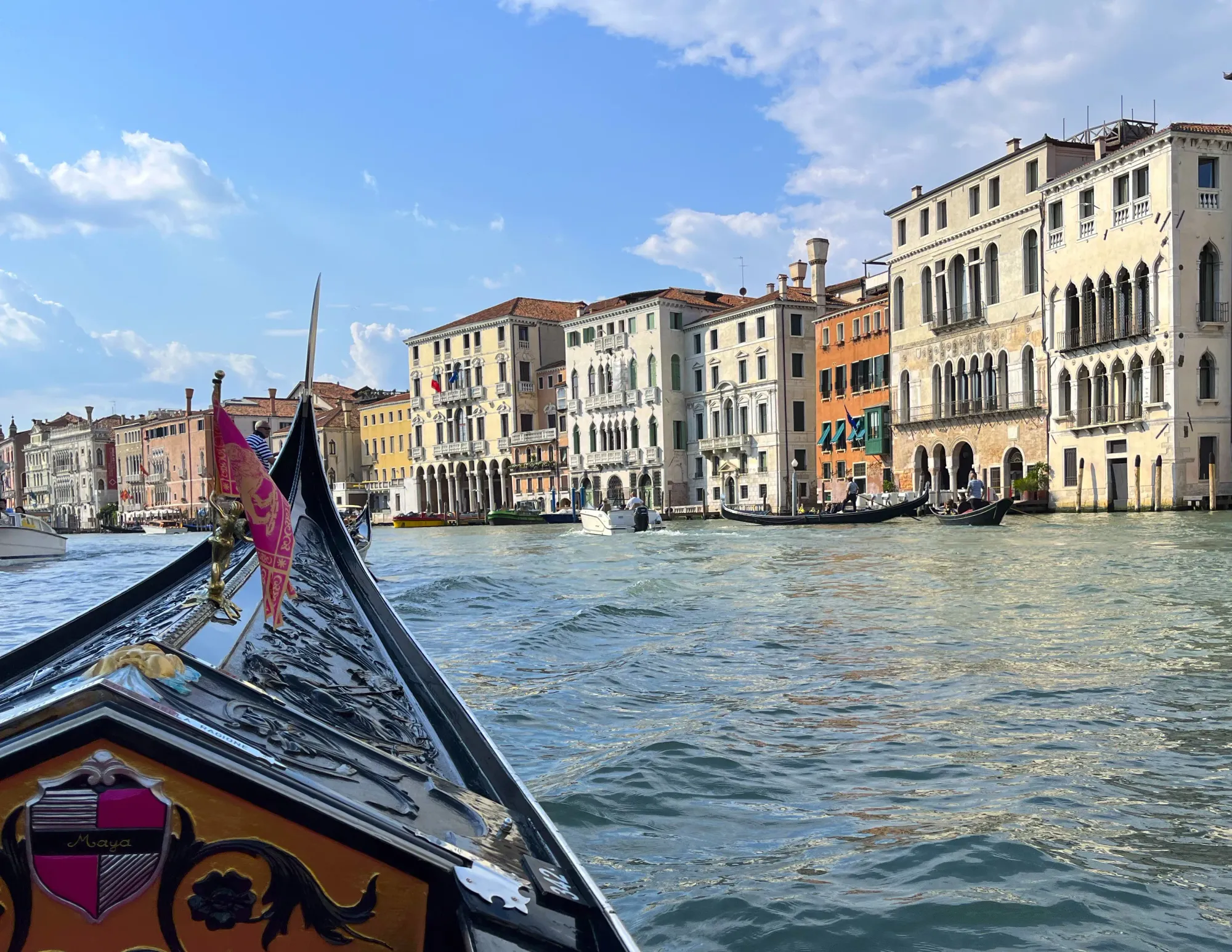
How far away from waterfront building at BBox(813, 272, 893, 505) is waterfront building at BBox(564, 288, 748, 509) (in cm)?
440

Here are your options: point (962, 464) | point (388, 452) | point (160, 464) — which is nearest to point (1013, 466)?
point (962, 464)

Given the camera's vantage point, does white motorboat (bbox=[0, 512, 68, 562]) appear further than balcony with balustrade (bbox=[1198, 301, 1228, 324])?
No

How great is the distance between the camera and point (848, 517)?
60.6ft

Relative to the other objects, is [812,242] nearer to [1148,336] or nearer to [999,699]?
[1148,336]

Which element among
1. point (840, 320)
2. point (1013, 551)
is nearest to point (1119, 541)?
point (1013, 551)

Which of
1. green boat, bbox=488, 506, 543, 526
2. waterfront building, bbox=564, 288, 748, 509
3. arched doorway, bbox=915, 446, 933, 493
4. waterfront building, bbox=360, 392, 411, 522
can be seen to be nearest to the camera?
arched doorway, bbox=915, 446, 933, 493

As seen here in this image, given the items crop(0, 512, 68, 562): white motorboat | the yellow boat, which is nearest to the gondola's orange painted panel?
crop(0, 512, 68, 562): white motorboat

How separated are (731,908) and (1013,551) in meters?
9.22

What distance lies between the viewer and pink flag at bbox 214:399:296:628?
4.32ft

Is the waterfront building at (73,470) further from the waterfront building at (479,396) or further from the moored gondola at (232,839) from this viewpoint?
the moored gondola at (232,839)

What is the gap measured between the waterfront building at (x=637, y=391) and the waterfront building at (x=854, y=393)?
4.40 metres

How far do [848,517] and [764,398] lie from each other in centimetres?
840

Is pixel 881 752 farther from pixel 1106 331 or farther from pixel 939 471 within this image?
pixel 939 471

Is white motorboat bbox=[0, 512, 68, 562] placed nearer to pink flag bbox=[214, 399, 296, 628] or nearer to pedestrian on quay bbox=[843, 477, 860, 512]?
pink flag bbox=[214, 399, 296, 628]
